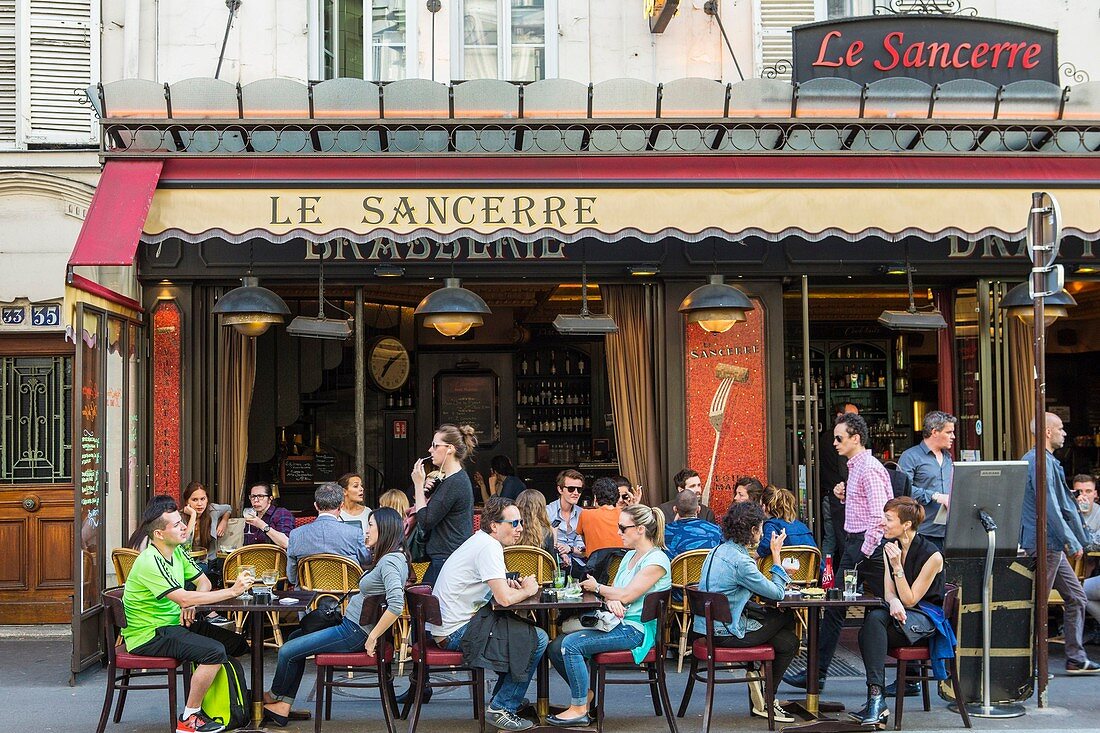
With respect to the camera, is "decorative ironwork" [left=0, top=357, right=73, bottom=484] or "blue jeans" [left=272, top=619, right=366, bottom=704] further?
"decorative ironwork" [left=0, top=357, right=73, bottom=484]

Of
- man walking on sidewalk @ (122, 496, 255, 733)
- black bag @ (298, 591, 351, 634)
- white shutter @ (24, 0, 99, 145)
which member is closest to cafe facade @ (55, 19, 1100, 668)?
white shutter @ (24, 0, 99, 145)

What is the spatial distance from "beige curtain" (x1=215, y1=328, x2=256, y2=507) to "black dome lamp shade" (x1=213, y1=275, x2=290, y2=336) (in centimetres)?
141

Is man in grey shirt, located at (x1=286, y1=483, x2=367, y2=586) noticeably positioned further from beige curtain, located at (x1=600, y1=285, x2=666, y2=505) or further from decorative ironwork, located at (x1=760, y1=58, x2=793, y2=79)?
decorative ironwork, located at (x1=760, y1=58, x2=793, y2=79)

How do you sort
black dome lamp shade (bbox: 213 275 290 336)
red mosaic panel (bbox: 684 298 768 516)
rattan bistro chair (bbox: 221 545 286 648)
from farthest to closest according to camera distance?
red mosaic panel (bbox: 684 298 768 516)
black dome lamp shade (bbox: 213 275 290 336)
rattan bistro chair (bbox: 221 545 286 648)

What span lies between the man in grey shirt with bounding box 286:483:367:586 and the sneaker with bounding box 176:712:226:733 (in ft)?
5.43

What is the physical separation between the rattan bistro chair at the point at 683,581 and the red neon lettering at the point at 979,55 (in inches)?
208

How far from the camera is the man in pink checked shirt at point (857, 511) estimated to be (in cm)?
789

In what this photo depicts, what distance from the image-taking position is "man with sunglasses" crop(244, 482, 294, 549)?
973cm

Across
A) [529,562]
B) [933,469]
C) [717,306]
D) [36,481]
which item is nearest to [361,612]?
[529,562]

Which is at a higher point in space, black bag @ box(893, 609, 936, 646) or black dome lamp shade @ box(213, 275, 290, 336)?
black dome lamp shade @ box(213, 275, 290, 336)

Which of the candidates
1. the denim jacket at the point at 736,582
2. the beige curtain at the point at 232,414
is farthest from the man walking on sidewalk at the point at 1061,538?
the beige curtain at the point at 232,414

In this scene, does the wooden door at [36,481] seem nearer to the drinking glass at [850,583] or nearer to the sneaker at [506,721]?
the sneaker at [506,721]

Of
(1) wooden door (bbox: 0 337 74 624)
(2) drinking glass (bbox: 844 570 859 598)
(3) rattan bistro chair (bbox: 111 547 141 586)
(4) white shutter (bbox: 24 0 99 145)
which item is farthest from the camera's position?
(4) white shutter (bbox: 24 0 99 145)

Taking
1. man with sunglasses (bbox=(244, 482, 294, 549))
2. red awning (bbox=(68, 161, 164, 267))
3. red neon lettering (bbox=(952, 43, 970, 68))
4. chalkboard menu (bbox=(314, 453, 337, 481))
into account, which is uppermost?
red neon lettering (bbox=(952, 43, 970, 68))
